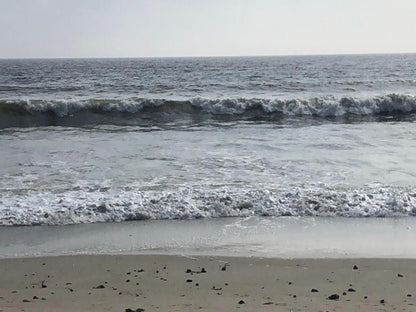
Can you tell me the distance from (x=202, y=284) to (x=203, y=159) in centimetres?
614

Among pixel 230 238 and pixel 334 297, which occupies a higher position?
pixel 334 297

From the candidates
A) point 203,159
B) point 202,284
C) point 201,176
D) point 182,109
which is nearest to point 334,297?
point 202,284

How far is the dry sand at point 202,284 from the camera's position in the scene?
4109 mm

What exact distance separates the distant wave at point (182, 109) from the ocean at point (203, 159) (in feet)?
0.15

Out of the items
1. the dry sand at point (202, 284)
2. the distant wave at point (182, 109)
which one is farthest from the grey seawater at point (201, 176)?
the distant wave at point (182, 109)

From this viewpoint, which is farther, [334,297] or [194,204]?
[194,204]

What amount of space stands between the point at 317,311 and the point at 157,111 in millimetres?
17451

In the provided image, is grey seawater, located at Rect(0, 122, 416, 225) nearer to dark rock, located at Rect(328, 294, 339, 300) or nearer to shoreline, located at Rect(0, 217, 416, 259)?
shoreline, located at Rect(0, 217, 416, 259)

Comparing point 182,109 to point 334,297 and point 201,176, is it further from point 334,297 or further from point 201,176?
point 334,297

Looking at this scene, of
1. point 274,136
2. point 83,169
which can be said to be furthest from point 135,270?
point 274,136

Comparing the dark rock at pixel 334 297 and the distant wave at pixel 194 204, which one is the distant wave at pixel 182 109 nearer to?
the distant wave at pixel 194 204

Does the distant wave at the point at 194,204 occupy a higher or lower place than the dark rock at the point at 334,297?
lower

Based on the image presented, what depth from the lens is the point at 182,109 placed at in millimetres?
21156

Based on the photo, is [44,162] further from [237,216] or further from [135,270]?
[135,270]
